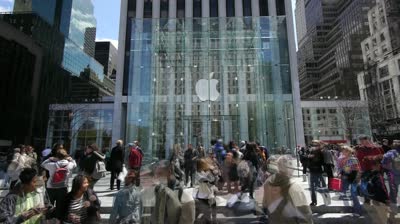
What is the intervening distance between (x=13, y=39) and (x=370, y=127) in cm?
6039

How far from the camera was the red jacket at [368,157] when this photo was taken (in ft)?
20.2

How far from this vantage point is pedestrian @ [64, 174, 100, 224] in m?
3.67

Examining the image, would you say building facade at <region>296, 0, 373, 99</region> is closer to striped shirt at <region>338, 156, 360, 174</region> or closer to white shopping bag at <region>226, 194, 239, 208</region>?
striped shirt at <region>338, 156, 360, 174</region>

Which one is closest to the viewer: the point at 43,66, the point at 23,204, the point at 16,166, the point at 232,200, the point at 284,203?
the point at 284,203

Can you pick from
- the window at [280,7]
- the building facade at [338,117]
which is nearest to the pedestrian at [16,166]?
the window at [280,7]

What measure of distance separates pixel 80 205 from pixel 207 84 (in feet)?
48.0

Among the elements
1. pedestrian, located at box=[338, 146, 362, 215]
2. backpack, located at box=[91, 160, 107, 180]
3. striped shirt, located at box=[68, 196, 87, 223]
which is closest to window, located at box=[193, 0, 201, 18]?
backpack, located at box=[91, 160, 107, 180]

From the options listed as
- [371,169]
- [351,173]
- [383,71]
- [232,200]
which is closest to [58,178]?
[232,200]

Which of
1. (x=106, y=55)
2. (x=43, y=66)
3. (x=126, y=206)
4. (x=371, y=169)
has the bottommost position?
(x=126, y=206)

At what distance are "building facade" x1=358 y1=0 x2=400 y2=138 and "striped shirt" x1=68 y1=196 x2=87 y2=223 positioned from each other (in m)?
49.4

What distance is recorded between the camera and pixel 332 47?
107938mm

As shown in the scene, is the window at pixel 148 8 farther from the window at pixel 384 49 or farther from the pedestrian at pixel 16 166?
the window at pixel 384 49

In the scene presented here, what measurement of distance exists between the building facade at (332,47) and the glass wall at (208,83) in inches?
2502

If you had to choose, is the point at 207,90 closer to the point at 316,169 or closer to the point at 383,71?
the point at 316,169
